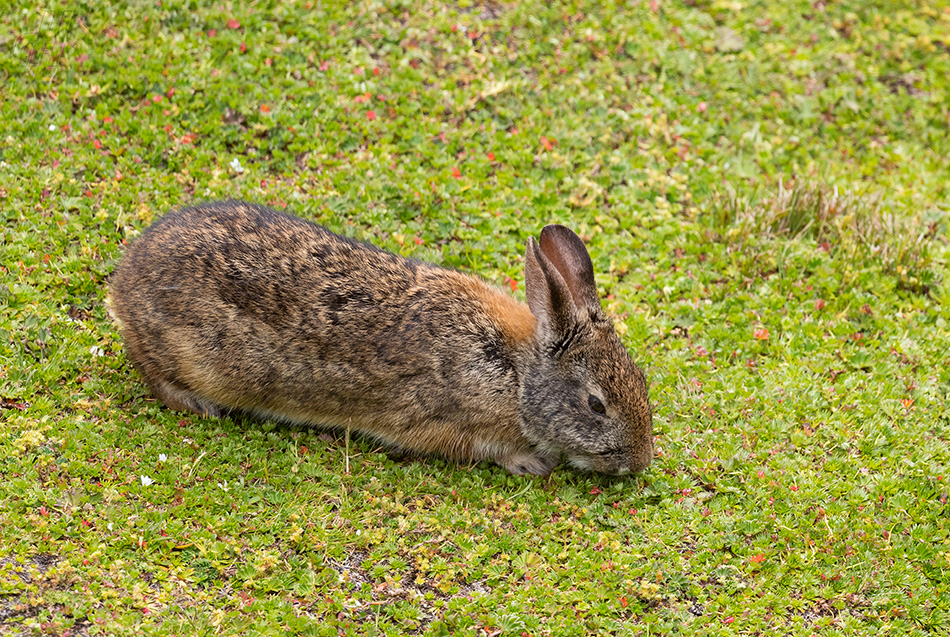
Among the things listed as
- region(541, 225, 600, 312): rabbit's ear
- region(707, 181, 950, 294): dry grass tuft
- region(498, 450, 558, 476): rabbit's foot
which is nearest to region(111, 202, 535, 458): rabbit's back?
region(498, 450, 558, 476): rabbit's foot

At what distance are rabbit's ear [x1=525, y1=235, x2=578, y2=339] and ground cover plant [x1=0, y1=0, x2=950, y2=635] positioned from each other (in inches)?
45.4

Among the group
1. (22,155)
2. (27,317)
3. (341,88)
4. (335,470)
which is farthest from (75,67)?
(335,470)

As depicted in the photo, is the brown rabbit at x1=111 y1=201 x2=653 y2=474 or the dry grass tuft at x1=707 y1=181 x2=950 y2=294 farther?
the dry grass tuft at x1=707 y1=181 x2=950 y2=294

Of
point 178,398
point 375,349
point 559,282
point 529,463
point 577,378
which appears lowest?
point 529,463

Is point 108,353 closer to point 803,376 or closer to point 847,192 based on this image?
point 803,376

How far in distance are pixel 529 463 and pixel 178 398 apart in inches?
108

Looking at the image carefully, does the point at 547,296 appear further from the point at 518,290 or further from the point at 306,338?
the point at 306,338

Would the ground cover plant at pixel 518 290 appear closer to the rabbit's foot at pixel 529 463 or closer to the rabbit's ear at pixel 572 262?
the rabbit's foot at pixel 529 463

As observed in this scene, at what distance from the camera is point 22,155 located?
830cm

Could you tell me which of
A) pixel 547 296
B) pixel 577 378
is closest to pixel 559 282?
pixel 547 296

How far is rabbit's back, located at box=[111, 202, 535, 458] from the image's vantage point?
6684mm

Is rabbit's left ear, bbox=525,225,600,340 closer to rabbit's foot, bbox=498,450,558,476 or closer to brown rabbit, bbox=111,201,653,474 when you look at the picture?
brown rabbit, bbox=111,201,653,474

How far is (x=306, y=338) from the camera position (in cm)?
670

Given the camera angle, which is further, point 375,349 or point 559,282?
point 375,349
